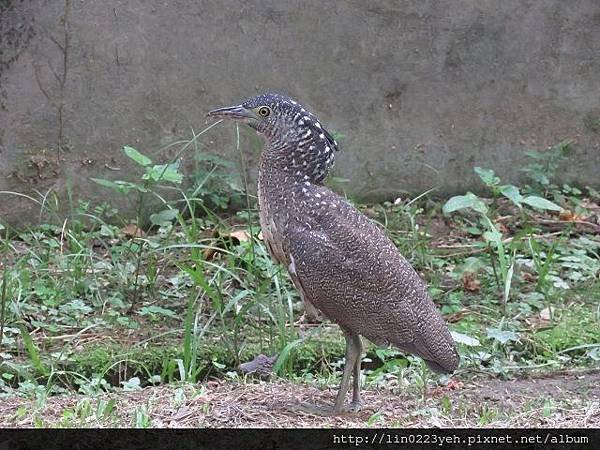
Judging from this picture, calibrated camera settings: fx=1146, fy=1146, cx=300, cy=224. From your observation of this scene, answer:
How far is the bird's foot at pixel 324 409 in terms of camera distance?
5.03m

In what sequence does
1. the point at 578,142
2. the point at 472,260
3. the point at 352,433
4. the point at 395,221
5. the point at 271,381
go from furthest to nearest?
the point at 578,142 → the point at 395,221 → the point at 472,260 → the point at 271,381 → the point at 352,433

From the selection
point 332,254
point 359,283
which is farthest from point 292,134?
point 359,283

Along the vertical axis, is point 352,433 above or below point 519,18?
below

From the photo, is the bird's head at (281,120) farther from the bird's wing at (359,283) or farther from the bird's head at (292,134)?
the bird's wing at (359,283)

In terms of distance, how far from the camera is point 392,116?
802 cm

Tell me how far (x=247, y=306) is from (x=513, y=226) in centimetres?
278

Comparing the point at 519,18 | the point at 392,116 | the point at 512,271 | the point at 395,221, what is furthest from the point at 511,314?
the point at 519,18

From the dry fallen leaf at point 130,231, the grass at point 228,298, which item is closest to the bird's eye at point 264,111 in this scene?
the grass at point 228,298

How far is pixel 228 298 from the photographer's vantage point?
6.60 meters

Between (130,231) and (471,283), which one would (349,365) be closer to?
(471,283)

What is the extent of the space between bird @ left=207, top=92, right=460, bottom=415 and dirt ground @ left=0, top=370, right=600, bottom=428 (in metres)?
0.21

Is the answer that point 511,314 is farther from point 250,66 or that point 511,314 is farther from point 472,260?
point 250,66

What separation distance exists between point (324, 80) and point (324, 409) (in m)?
3.36

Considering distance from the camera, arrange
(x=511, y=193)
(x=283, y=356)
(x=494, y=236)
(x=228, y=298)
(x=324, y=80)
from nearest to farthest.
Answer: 1. (x=283, y=356)
2. (x=228, y=298)
3. (x=494, y=236)
4. (x=511, y=193)
5. (x=324, y=80)
